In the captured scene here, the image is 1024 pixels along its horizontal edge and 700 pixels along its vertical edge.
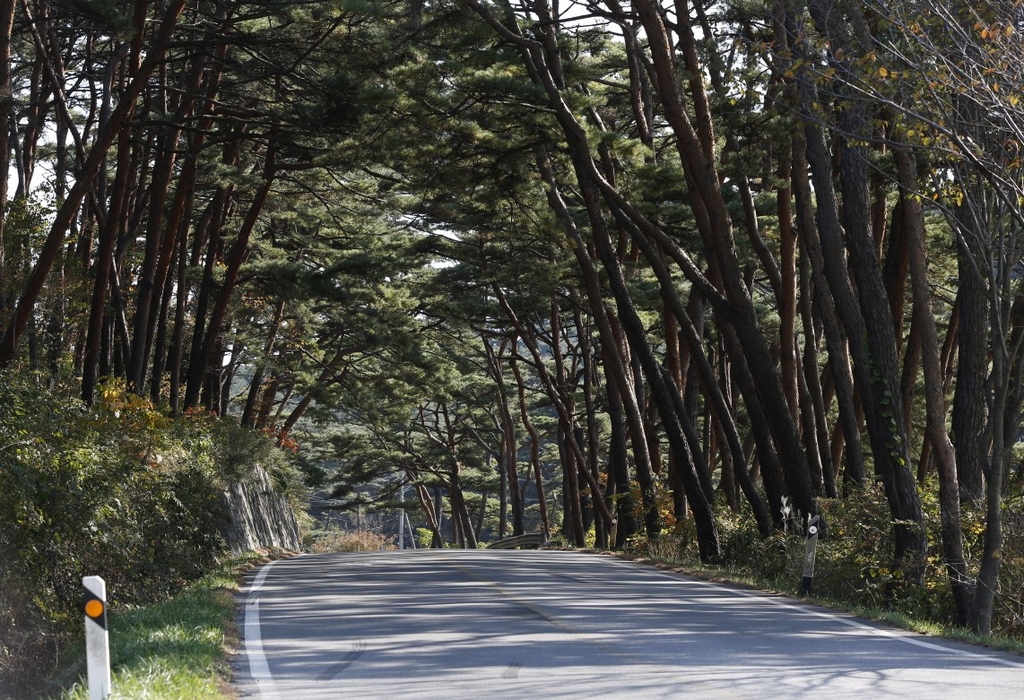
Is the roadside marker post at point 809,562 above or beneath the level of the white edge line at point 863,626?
above

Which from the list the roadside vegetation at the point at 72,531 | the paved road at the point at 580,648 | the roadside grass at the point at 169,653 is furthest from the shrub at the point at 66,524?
the paved road at the point at 580,648

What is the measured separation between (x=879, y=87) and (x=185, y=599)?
30.2 feet

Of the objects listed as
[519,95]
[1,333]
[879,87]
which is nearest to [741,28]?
[519,95]

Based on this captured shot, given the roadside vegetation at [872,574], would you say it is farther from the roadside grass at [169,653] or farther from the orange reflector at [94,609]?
the orange reflector at [94,609]

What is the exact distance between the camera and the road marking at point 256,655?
26.7 ft

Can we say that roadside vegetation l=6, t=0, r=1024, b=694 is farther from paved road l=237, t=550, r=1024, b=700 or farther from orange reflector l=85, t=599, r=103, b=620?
orange reflector l=85, t=599, r=103, b=620

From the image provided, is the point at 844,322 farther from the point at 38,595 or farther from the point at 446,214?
the point at 446,214

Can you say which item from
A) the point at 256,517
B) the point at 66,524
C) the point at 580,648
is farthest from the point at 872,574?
the point at 256,517

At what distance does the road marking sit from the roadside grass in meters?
0.16

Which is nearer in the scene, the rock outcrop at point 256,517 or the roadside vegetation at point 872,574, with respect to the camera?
the roadside vegetation at point 872,574

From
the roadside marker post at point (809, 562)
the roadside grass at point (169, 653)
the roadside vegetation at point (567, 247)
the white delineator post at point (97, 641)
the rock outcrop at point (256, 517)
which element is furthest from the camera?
the rock outcrop at point (256, 517)

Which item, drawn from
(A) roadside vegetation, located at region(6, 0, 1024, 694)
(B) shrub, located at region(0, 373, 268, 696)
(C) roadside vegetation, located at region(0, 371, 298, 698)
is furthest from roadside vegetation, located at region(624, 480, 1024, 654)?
(B) shrub, located at region(0, 373, 268, 696)

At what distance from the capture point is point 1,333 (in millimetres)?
22906

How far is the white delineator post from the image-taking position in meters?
6.13
